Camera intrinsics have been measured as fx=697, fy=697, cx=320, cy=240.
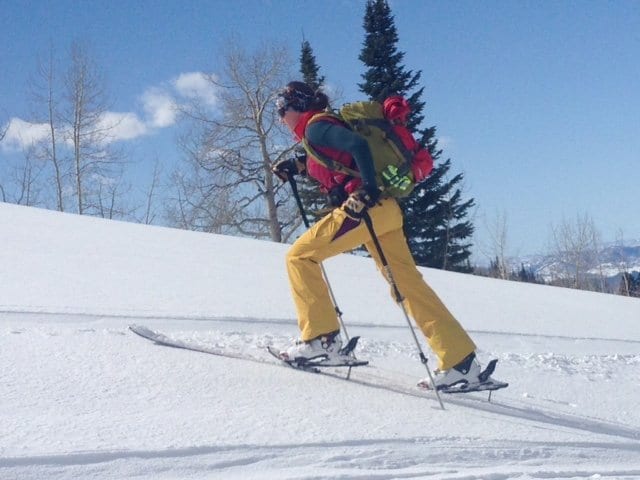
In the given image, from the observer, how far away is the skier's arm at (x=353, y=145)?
374cm

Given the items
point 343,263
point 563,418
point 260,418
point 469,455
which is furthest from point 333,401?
point 343,263

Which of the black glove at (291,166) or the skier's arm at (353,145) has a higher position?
the black glove at (291,166)

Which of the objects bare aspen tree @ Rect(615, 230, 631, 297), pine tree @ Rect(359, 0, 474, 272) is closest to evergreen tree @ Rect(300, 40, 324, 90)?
pine tree @ Rect(359, 0, 474, 272)

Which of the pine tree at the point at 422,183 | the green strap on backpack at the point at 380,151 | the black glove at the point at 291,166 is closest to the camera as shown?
the green strap on backpack at the point at 380,151

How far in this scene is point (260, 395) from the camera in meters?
3.53

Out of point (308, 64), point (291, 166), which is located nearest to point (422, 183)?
point (308, 64)

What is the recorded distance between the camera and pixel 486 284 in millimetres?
10539

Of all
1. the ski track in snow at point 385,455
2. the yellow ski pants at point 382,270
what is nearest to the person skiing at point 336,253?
the yellow ski pants at point 382,270

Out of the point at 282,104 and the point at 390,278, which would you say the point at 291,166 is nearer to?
the point at 282,104

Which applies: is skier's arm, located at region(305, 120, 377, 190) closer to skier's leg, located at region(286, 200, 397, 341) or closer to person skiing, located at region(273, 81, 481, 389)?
person skiing, located at region(273, 81, 481, 389)

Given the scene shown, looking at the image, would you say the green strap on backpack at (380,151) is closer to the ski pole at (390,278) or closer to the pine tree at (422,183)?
the ski pole at (390,278)

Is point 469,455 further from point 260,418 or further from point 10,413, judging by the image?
point 10,413

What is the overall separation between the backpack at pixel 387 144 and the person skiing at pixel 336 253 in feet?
0.18

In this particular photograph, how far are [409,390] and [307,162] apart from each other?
1.53m
